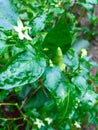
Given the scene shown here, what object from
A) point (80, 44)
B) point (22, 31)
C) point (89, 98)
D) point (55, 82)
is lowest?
point (80, 44)

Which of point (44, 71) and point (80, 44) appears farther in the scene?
point (80, 44)

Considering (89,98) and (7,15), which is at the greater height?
(7,15)

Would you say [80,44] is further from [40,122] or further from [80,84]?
[80,84]

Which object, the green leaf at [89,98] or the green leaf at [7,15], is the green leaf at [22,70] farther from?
the green leaf at [89,98]

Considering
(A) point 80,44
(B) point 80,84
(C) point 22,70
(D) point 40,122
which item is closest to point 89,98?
(B) point 80,84

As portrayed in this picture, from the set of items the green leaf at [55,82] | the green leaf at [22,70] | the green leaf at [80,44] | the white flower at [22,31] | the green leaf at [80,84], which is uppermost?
the white flower at [22,31]

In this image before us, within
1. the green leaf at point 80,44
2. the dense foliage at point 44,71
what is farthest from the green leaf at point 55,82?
the green leaf at point 80,44
